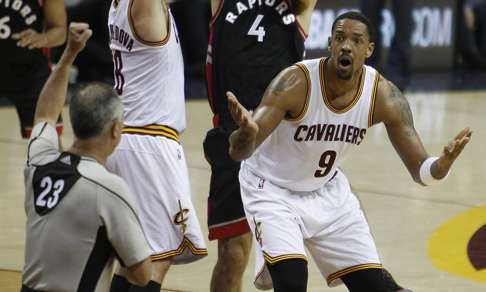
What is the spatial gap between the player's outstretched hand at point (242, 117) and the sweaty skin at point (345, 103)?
0.03 feet

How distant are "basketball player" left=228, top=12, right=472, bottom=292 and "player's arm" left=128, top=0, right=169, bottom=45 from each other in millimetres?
612

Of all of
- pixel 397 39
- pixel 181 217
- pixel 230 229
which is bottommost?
pixel 397 39

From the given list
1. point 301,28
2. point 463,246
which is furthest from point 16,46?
point 463,246

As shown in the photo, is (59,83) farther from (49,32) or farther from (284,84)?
(49,32)

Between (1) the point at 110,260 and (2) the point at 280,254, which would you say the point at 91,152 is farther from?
(2) the point at 280,254

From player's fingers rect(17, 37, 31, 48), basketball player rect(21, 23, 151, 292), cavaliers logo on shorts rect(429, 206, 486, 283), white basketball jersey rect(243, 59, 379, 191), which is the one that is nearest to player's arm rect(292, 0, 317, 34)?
white basketball jersey rect(243, 59, 379, 191)

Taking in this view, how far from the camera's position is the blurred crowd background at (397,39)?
14.0m

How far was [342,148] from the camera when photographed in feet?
20.4

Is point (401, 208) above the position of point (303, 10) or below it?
below

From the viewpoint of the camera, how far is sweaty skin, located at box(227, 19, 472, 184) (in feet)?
19.5

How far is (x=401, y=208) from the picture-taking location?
30.4ft

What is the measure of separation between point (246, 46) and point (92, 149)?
254 centimetres

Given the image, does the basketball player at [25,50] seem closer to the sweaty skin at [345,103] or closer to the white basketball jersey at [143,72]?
the white basketball jersey at [143,72]

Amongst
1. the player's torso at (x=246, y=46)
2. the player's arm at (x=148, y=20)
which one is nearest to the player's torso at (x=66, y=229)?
the player's arm at (x=148, y=20)
